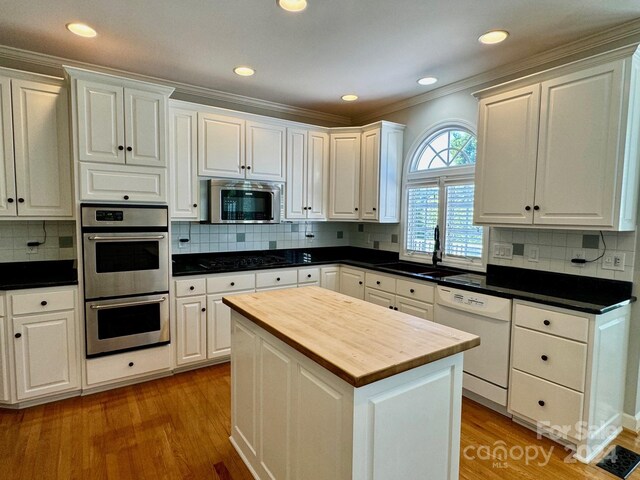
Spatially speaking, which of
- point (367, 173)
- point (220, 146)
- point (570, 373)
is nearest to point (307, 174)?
point (367, 173)

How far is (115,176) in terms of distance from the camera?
2.77 metres

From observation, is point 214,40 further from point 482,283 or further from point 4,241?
point 482,283

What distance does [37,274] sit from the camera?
2.86 metres

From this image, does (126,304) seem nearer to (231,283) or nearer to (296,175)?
(231,283)

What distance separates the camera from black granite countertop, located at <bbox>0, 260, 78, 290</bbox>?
2.53 metres

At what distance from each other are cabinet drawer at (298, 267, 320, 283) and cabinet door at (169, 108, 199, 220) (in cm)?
119

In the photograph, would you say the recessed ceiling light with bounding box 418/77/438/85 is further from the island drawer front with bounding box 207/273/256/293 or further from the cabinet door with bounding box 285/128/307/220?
the island drawer front with bounding box 207/273/256/293

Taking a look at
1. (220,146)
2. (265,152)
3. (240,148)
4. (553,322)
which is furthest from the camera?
(265,152)

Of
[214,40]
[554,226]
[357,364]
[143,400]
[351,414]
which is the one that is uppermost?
[214,40]

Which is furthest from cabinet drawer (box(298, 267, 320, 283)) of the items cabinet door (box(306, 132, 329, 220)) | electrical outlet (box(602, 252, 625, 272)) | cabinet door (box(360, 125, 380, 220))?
electrical outlet (box(602, 252, 625, 272))

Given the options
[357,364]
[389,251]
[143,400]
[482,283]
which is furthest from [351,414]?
[389,251]

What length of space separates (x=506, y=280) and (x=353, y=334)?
1.94 meters

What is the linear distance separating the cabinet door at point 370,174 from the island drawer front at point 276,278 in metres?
1.07

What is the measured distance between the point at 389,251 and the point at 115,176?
2.87 metres
